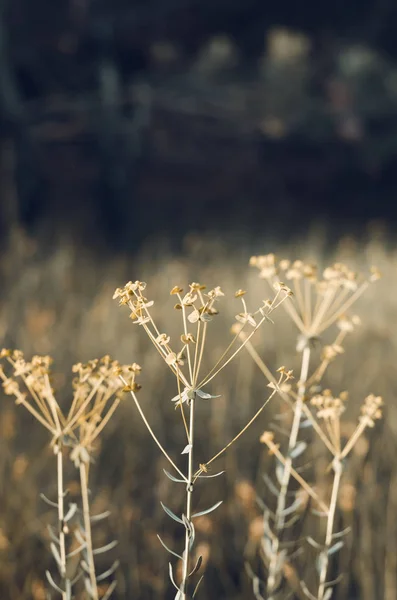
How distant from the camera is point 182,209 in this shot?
9.51m

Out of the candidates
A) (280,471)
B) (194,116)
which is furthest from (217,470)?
(194,116)

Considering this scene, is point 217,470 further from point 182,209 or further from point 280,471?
point 182,209

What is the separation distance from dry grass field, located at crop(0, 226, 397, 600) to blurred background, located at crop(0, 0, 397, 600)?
0.04ft

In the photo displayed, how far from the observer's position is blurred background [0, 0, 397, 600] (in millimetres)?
2264

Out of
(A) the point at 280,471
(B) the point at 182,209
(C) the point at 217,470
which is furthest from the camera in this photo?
(B) the point at 182,209

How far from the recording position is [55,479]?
244 centimetres

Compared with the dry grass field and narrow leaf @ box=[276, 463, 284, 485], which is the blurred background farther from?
narrow leaf @ box=[276, 463, 284, 485]

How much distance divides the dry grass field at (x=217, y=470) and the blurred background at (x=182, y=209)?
0.04ft

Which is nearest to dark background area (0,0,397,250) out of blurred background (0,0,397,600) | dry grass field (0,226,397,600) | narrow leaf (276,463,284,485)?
blurred background (0,0,397,600)

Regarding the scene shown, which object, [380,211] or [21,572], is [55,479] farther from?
[380,211]

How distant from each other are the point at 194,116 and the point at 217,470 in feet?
26.5

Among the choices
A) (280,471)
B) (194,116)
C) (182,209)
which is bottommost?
(280,471)

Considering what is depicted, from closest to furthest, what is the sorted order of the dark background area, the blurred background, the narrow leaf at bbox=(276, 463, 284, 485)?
the narrow leaf at bbox=(276, 463, 284, 485) → the blurred background → the dark background area

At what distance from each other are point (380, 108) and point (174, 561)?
973cm
